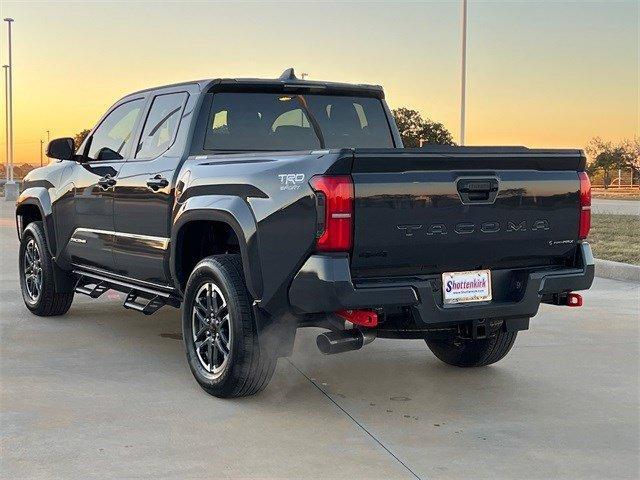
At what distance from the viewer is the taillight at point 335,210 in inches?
203

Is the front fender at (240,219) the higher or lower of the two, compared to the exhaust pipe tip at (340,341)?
higher

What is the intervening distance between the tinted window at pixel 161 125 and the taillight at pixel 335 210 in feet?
7.12

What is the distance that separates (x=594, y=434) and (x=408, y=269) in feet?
4.48

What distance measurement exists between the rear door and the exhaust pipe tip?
1.69 metres

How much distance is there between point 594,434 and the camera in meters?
5.40

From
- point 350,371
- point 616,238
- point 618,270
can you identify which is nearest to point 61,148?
point 350,371

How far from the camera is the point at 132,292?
7.61 meters

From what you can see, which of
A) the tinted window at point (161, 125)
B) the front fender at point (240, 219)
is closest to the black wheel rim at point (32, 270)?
the tinted window at point (161, 125)

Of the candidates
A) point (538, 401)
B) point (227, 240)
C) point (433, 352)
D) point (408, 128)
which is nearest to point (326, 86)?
point (227, 240)

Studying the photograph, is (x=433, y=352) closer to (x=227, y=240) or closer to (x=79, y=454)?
(x=227, y=240)

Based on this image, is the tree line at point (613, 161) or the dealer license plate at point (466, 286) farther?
the tree line at point (613, 161)

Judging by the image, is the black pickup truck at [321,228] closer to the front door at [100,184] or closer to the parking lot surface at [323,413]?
the front door at [100,184]

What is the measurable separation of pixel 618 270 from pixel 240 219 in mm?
8062

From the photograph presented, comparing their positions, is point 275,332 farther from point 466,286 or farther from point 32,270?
point 32,270
